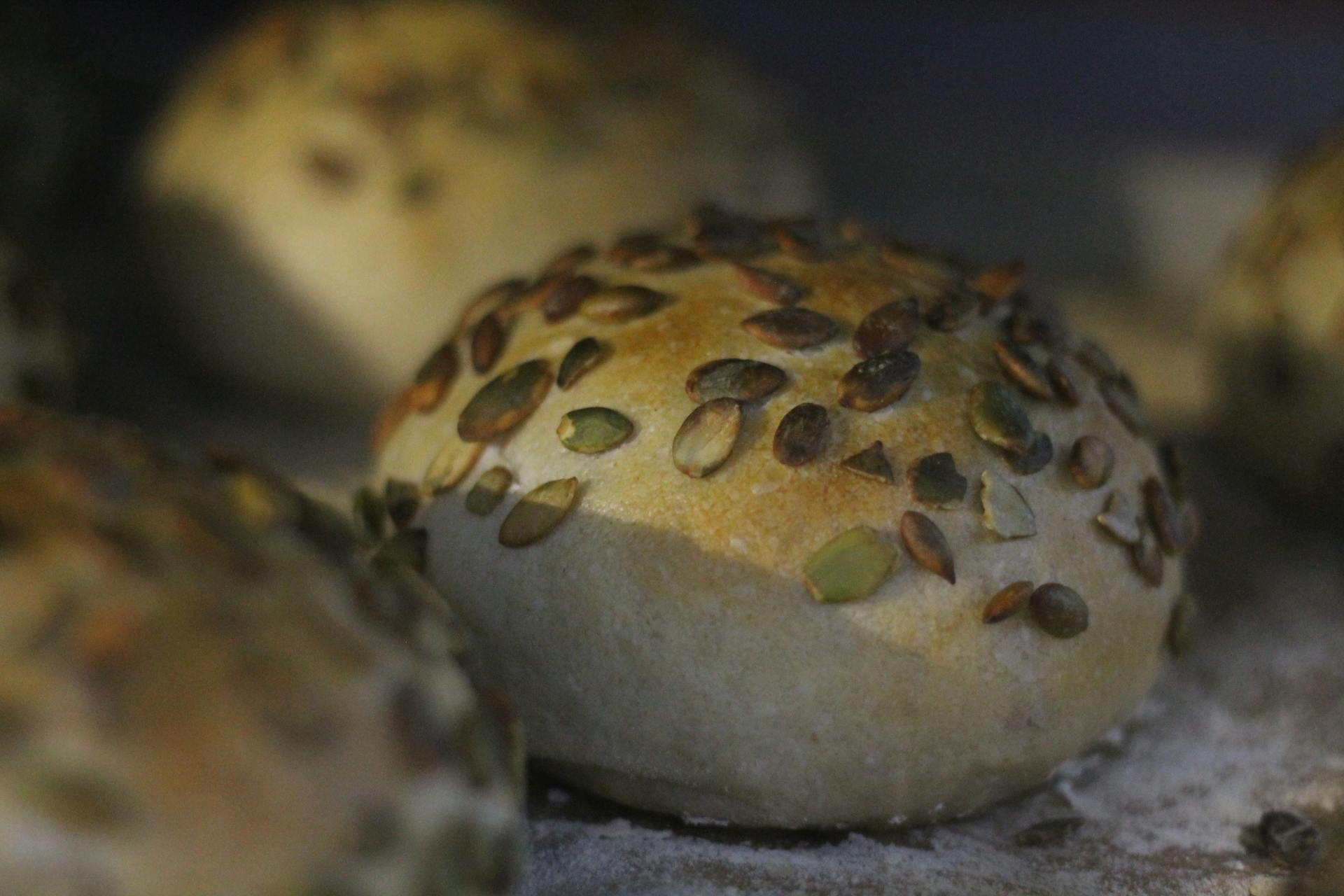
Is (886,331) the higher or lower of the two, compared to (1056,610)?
higher

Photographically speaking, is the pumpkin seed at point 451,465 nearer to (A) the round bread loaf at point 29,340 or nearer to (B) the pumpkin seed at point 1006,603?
(B) the pumpkin seed at point 1006,603

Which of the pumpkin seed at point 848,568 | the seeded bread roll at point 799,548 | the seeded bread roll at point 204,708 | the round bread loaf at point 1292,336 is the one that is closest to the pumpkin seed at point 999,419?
the seeded bread roll at point 799,548

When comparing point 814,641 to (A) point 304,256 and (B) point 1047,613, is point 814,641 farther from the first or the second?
(A) point 304,256

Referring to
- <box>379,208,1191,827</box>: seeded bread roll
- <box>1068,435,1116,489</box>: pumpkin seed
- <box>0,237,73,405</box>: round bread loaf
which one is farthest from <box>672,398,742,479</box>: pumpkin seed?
<box>0,237,73,405</box>: round bread loaf

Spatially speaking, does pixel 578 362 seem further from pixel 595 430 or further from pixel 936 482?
pixel 936 482

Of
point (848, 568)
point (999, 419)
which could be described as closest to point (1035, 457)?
point (999, 419)
